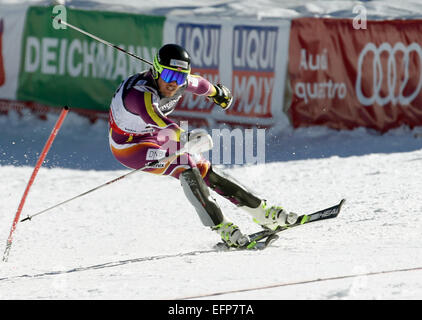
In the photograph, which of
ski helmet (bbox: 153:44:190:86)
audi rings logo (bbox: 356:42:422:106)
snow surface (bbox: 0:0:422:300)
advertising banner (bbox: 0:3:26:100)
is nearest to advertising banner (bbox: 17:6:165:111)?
advertising banner (bbox: 0:3:26:100)

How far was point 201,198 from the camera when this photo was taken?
548 centimetres

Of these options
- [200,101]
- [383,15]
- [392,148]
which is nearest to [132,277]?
[392,148]

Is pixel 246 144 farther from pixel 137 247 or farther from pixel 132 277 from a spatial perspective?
pixel 132 277

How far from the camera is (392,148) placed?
1016 centimetres

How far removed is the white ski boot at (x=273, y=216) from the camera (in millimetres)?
5855

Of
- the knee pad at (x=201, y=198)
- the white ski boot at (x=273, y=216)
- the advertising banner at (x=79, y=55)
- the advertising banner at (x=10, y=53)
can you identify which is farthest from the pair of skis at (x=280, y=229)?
the advertising banner at (x=10, y=53)

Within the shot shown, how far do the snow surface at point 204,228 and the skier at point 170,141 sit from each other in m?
0.27

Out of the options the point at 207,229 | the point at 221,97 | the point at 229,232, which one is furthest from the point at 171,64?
the point at 207,229

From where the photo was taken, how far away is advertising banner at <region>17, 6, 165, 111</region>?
12.2 m

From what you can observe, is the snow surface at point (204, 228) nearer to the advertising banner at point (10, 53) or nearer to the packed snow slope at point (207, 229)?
the packed snow slope at point (207, 229)

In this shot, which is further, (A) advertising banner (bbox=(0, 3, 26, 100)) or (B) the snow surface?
(A) advertising banner (bbox=(0, 3, 26, 100))

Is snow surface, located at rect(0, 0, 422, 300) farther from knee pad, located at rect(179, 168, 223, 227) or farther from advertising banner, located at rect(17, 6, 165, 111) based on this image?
Answer: advertising banner, located at rect(17, 6, 165, 111)

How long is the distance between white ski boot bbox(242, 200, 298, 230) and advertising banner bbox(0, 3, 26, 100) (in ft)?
25.2

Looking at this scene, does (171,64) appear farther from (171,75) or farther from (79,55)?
(79,55)
